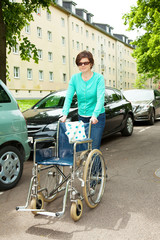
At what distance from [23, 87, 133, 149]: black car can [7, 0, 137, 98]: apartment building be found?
23411mm

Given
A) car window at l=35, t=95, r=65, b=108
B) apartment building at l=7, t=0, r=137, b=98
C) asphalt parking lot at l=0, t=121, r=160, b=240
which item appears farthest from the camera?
apartment building at l=7, t=0, r=137, b=98

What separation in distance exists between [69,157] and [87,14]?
2056 inches

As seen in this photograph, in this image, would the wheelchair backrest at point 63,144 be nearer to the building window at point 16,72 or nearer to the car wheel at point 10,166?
the car wheel at point 10,166

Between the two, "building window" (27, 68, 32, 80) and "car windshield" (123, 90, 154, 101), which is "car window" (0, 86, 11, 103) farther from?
"building window" (27, 68, 32, 80)

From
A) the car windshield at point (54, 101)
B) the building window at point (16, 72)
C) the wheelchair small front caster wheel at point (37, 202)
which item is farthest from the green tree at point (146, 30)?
the wheelchair small front caster wheel at point (37, 202)

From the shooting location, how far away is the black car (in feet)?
21.6

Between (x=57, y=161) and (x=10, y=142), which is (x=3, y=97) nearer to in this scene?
(x=10, y=142)

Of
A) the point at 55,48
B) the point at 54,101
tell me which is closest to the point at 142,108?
the point at 54,101

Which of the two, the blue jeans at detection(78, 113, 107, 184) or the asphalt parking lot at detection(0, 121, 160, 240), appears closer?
the asphalt parking lot at detection(0, 121, 160, 240)

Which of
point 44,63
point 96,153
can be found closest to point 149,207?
point 96,153

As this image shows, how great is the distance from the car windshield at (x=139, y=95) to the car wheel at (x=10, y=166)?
32.7ft

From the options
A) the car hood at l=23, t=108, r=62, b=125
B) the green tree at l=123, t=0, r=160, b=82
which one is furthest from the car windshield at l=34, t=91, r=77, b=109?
the green tree at l=123, t=0, r=160, b=82

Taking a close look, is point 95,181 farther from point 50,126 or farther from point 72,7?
point 72,7

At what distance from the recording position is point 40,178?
374cm
